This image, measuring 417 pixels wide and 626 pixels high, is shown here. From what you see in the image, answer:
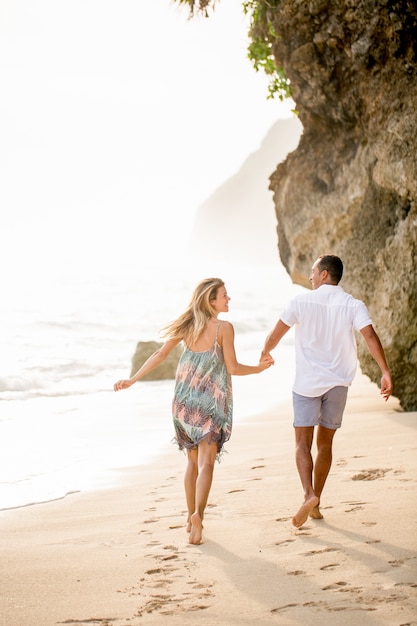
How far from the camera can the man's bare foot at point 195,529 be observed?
4727mm

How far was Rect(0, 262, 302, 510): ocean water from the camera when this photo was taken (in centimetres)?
756

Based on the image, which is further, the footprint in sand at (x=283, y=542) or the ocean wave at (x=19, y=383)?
the ocean wave at (x=19, y=383)

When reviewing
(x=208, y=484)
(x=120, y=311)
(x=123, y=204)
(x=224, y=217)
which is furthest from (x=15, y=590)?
(x=224, y=217)

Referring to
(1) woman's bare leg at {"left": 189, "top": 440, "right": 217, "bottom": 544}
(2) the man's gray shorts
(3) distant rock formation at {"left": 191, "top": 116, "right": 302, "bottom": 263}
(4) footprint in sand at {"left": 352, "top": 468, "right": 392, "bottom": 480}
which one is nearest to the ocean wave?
(4) footprint in sand at {"left": 352, "top": 468, "right": 392, "bottom": 480}

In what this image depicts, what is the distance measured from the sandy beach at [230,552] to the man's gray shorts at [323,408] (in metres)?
0.62

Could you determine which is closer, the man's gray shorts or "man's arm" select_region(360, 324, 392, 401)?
"man's arm" select_region(360, 324, 392, 401)

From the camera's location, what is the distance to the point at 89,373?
1616cm

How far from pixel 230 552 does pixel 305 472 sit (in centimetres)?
80

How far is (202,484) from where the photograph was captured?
5.02 metres

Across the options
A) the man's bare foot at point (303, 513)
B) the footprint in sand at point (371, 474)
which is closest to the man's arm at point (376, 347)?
the man's bare foot at point (303, 513)

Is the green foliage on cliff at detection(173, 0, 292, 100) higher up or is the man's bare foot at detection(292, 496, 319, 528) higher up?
the green foliage on cliff at detection(173, 0, 292, 100)

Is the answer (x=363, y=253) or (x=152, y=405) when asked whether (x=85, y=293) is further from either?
(x=363, y=253)

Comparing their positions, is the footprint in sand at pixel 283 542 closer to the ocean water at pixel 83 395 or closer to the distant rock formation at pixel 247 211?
the ocean water at pixel 83 395

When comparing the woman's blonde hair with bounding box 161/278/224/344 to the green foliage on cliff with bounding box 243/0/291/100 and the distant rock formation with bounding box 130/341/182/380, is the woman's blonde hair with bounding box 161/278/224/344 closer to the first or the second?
the green foliage on cliff with bounding box 243/0/291/100
